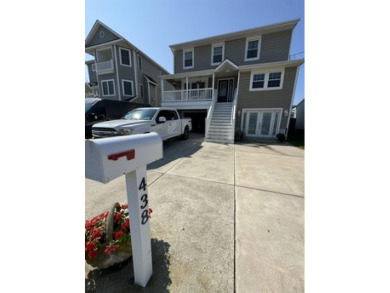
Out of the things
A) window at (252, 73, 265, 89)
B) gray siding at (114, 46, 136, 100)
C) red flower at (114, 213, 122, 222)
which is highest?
gray siding at (114, 46, 136, 100)


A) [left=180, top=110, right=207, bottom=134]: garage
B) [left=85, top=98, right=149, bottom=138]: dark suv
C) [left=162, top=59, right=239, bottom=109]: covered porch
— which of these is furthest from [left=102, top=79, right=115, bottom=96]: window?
[left=180, top=110, right=207, bottom=134]: garage

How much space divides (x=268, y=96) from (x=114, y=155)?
11467 millimetres

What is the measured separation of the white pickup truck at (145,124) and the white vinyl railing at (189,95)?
9.72 feet

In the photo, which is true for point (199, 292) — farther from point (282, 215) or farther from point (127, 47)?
point (127, 47)

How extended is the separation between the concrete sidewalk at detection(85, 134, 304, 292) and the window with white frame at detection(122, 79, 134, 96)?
1264 cm

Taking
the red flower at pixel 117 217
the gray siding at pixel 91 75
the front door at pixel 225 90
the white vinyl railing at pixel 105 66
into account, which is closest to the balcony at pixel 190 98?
the front door at pixel 225 90

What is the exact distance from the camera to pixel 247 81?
34.7 ft

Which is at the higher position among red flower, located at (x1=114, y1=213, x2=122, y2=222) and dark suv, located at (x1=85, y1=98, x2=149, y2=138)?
dark suv, located at (x1=85, y1=98, x2=149, y2=138)

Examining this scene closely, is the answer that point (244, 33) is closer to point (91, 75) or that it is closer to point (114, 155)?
point (114, 155)

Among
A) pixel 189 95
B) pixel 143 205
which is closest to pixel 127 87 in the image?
pixel 189 95

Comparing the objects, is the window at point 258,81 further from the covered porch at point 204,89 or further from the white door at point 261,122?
the white door at point 261,122

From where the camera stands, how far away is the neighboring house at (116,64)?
43.7 ft

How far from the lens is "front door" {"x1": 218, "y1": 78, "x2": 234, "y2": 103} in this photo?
12.2 meters

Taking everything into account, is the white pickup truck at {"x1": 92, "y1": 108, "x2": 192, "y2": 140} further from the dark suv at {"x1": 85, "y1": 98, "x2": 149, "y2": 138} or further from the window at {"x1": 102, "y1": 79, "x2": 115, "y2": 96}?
the window at {"x1": 102, "y1": 79, "x2": 115, "y2": 96}
